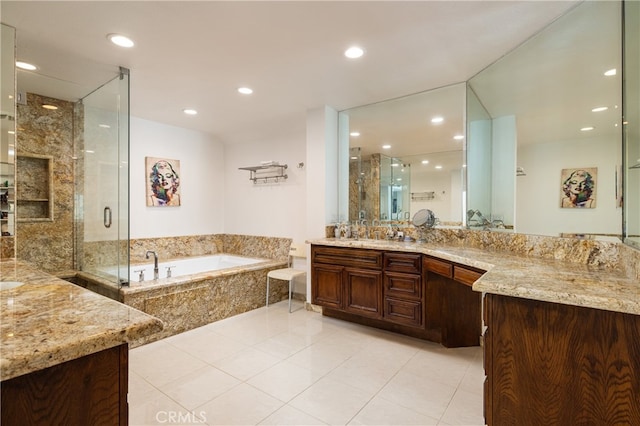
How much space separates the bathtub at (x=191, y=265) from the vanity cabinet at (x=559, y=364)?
3503 millimetres

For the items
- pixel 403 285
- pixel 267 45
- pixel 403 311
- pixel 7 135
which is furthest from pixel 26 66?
pixel 403 311

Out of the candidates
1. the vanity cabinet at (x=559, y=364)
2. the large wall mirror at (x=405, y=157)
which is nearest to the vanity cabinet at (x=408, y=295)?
the large wall mirror at (x=405, y=157)

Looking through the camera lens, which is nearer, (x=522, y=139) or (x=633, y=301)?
(x=633, y=301)

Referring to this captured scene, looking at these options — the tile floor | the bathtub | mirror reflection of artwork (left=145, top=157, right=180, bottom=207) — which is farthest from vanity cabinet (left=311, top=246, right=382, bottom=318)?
mirror reflection of artwork (left=145, top=157, right=180, bottom=207)

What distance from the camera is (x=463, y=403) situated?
1907 millimetres

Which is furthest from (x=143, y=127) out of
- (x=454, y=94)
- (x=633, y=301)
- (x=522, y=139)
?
(x=633, y=301)

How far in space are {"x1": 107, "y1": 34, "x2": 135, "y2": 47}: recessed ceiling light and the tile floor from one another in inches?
98.1

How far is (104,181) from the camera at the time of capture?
312 centimetres

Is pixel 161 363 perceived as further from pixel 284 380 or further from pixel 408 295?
pixel 408 295

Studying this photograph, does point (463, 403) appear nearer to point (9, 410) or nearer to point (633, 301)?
point (633, 301)

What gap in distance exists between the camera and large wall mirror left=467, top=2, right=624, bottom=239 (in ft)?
5.89

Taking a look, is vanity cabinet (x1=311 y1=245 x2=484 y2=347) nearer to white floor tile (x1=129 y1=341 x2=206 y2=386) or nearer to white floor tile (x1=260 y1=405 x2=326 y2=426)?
white floor tile (x1=260 y1=405 x2=326 y2=426)

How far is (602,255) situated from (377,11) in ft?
6.69

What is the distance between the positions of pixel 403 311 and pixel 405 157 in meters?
1.76
